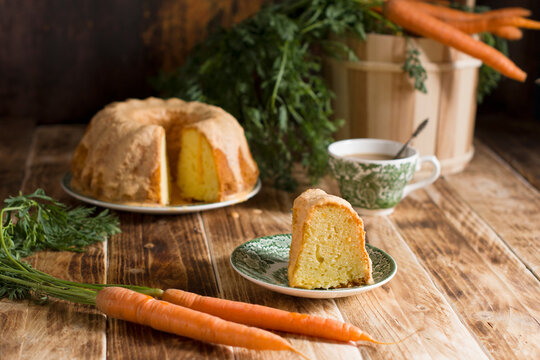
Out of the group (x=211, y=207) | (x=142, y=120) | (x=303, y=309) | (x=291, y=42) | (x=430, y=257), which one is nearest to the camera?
(x=303, y=309)

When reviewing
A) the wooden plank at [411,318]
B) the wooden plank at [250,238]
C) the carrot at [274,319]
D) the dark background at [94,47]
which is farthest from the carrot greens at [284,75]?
the carrot at [274,319]

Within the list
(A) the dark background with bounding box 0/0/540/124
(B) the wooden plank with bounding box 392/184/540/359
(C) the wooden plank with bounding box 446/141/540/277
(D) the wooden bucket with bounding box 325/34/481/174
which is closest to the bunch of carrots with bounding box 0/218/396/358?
(B) the wooden plank with bounding box 392/184/540/359

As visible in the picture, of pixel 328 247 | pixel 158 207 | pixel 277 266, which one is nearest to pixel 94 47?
pixel 158 207

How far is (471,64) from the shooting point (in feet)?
6.79

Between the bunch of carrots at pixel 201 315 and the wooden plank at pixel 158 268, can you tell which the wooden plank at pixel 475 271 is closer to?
the bunch of carrots at pixel 201 315

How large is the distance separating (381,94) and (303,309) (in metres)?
0.95

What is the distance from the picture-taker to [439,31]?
1942 mm

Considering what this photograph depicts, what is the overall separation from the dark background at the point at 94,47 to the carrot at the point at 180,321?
1539 millimetres

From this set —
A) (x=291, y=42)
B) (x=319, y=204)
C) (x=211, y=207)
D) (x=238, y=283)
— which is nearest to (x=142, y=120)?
(x=211, y=207)

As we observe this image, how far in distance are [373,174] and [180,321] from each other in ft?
2.49

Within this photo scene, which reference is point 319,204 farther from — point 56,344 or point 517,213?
point 517,213

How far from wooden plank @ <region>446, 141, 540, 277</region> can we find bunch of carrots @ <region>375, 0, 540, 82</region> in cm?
32

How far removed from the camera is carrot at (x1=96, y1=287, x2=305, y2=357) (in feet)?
3.65

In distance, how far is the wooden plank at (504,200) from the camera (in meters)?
1.65
